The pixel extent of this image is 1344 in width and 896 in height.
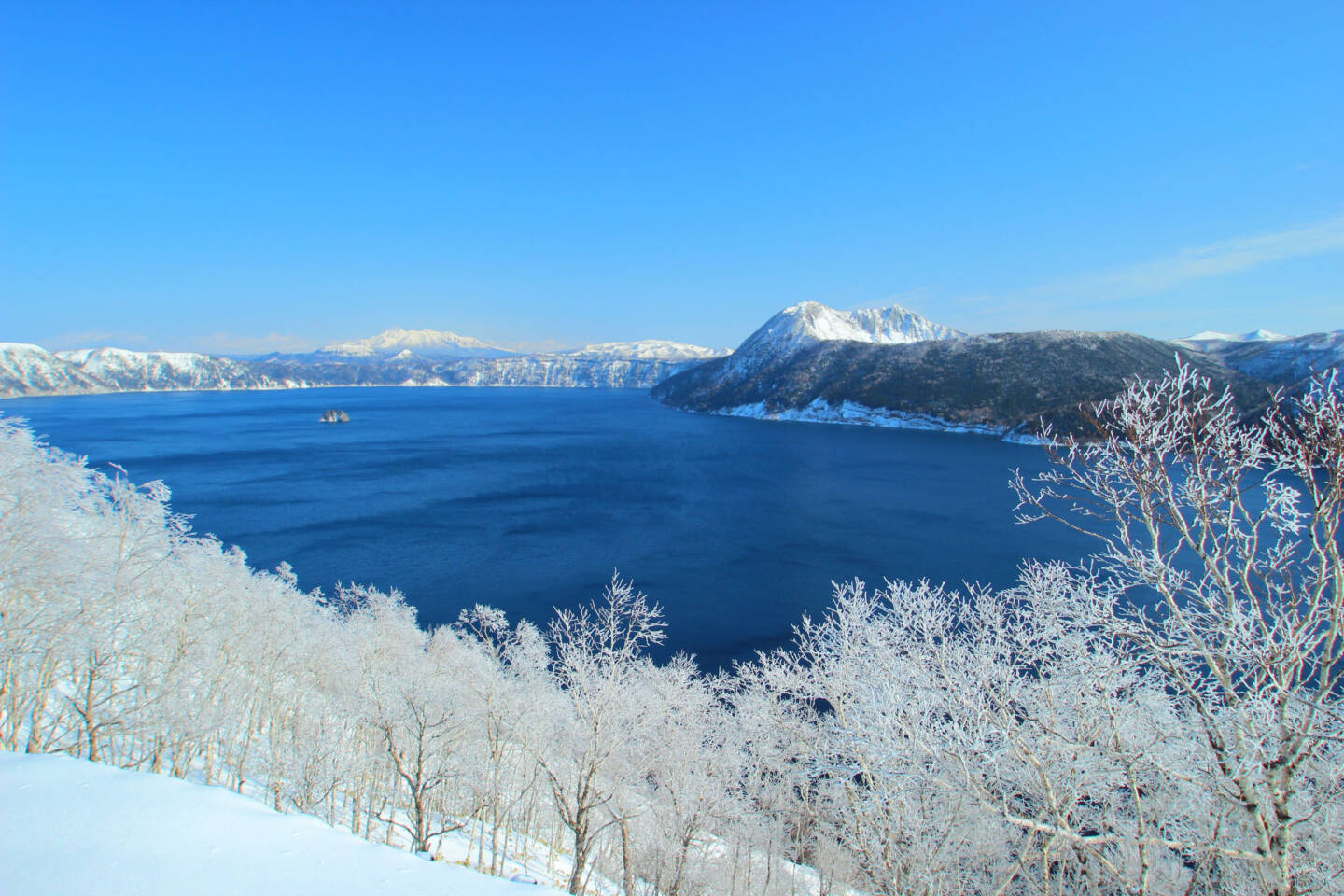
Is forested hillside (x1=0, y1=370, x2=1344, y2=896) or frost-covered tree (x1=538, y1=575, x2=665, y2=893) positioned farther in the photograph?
frost-covered tree (x1=538, y1=575, x2=665, y2=893)

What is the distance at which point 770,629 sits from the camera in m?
31.6

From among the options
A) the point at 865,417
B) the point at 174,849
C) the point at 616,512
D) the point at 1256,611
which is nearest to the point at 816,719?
the point at 1256,611

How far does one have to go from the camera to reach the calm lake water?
121 feet

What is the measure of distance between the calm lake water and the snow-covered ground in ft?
15.6

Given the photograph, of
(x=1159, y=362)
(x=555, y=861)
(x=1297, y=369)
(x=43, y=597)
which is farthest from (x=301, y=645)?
(x=1297, y=369)

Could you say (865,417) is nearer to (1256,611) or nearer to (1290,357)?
(1290,357)

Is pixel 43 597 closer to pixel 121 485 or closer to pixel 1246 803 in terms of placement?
pixel 121 485

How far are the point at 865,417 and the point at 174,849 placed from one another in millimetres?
127309

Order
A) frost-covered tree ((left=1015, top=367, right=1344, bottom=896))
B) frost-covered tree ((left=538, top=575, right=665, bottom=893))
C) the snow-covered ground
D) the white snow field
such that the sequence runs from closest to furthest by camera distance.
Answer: the white snow field, frost-covered tree ((left=1015, top=367, right=1344, bottom=896)), frost-covered tree ((left=538, top=575, right=665, bottom=893)), the snow-covered ground

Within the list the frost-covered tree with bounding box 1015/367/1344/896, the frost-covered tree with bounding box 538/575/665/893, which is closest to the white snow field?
the frost-covered tree with bounding box 538/575/665/893

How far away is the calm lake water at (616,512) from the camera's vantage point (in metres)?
36.9

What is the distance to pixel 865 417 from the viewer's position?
125 meters

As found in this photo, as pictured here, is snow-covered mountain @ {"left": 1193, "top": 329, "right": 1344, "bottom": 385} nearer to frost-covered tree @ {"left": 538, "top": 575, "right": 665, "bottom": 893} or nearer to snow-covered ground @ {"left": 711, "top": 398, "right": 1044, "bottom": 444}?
snow-covered ground @ {"left": 711, "top": 398, "right": 1044, "bottom": 444}

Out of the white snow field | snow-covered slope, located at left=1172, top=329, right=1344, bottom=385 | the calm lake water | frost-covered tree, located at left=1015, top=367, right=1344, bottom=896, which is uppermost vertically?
snow-covered slope, located at left=1172, top=329, right=1344, bottom=385
